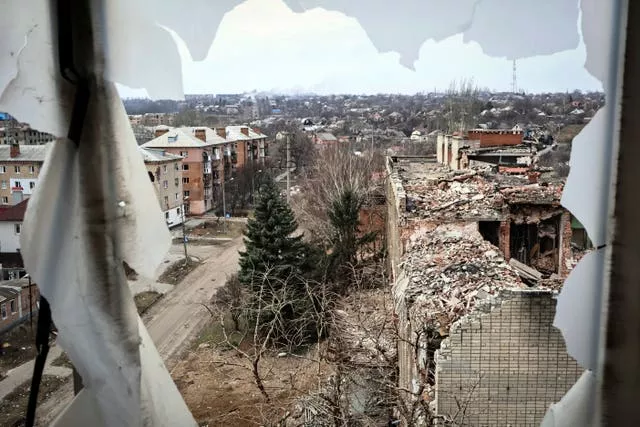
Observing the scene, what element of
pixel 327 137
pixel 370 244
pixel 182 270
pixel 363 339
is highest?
pixel 327 137

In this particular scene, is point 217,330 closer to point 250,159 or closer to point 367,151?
point 250,159

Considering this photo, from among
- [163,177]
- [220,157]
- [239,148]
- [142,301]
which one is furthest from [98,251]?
[239,148]

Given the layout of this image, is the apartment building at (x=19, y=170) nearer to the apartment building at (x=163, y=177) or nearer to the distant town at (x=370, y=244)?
the distant town at (x=370, y=244)

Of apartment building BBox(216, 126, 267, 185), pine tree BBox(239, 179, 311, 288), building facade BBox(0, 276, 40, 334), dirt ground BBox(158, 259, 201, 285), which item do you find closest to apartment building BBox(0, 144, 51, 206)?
building facade BBox(0, 276, 40, 334)

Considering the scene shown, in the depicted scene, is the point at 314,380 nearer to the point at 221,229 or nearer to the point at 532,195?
the point at 532,195

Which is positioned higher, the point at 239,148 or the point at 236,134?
the point at 236,134

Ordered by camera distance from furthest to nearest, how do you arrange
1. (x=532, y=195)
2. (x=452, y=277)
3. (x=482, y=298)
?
1. (x=532, y=195)
2. (x=452, y=277)
3. (x=482, y=298)

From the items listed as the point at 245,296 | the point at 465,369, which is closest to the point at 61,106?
the point at 465,369
